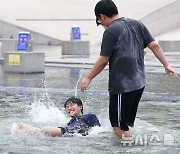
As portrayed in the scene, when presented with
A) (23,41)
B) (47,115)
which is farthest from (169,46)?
(47,115)

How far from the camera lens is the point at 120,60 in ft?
23.4

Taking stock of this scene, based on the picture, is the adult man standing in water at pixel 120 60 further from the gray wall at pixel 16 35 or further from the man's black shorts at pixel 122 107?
the gray wall at pixel 16 35

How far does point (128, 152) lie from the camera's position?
6863 millimetres

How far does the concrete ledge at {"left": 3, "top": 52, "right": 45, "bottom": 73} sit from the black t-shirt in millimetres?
11526

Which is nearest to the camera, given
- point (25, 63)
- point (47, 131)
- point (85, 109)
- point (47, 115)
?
point (47, 131)

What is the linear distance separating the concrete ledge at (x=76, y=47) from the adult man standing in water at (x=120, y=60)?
67.0 ft

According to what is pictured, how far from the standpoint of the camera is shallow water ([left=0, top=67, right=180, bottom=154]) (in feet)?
23.6

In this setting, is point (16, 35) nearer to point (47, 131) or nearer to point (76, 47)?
point (76, 47)

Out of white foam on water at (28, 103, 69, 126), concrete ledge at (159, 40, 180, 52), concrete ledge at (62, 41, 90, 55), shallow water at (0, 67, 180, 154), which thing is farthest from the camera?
concrete ledge at (159, 40, 180, 52)

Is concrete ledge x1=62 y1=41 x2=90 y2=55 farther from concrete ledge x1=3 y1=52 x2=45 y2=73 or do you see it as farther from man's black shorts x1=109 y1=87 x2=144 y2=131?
man's black shorts x1=109 y1=87 x2=144 y2=131

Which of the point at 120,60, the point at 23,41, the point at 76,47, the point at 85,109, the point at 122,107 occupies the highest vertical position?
the point at 23,41

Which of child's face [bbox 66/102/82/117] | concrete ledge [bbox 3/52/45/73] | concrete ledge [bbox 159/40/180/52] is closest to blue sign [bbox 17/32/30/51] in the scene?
concrete ledge [bbox 3/52/45/73]

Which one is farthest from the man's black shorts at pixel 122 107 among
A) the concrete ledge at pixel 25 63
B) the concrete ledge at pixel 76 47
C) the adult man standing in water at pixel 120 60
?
the concrete ledge at pixel 76 47

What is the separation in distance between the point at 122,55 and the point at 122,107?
57 cm
